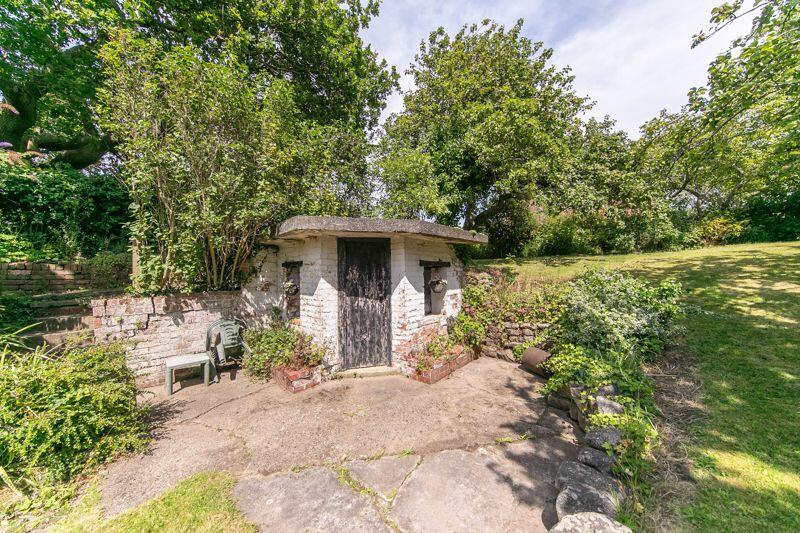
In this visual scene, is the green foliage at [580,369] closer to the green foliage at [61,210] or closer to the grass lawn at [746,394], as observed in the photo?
the grass lawn at [746,394]

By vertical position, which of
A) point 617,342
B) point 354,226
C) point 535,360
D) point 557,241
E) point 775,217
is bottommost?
point 535,360

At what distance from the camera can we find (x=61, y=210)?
7.05m

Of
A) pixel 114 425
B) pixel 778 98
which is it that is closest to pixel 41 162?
pixel 114 425

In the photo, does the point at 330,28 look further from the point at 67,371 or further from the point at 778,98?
the point at 778,98

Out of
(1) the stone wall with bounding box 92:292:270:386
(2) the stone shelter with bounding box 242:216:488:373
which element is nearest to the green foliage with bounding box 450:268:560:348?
(2) the stone shelter with bounding box 242:216:488:373

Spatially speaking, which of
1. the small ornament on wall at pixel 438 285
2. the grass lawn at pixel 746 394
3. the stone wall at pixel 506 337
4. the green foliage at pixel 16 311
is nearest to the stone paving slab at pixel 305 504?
the grass lawn at pixel 746 394

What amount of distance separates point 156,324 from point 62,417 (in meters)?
2.74

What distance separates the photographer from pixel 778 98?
18.1 feet

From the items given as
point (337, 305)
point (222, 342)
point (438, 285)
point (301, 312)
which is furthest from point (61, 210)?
point (438, 285)

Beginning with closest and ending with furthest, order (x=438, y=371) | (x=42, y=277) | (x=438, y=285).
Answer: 1. (x=438, y=371)
2. (x=438, y=285)
3. (x=42, y=277)

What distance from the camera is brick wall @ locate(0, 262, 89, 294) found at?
19.2 ft

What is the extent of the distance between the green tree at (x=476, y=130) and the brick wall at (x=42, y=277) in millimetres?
7669

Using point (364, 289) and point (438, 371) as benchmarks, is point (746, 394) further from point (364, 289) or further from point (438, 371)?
point (364, 289)

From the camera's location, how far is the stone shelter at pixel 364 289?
492 cm
